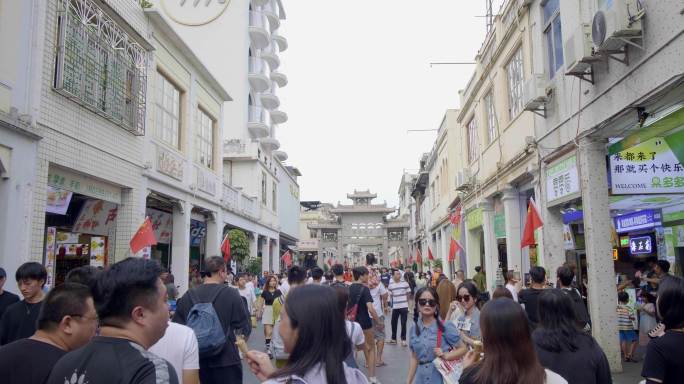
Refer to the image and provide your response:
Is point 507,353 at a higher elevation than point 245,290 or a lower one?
higher

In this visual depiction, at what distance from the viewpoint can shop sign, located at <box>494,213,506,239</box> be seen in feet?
48.7

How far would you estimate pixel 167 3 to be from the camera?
1238 inches

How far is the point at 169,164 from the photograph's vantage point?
47.7 ft

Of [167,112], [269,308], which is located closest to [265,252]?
[167,112]

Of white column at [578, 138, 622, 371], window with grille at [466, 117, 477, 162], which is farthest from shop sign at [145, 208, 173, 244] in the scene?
white column at [578, 138, 622, 371]

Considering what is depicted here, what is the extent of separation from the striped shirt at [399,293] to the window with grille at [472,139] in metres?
8.18

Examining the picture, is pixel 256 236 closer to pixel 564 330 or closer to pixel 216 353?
pixel 216 353

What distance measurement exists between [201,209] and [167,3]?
1904 centimetres

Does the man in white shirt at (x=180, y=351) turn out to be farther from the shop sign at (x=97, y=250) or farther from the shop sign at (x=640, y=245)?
the shop sign at (x=640, y=245)

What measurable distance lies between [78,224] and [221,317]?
27.4 feet

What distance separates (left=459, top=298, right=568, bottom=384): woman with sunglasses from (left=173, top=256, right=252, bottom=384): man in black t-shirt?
2.91 m

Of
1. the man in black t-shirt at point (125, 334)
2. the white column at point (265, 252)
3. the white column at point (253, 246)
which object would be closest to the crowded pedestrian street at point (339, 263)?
the man in black t-shirt at point (125, 334)

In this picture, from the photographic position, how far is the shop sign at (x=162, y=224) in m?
16.4

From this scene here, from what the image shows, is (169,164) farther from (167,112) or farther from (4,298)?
(4,298)
